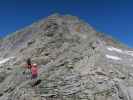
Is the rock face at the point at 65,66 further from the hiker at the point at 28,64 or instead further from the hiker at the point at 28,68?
the hiker at the point at 28,64

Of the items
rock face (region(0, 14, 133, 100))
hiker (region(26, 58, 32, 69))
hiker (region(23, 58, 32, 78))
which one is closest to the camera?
rock face (region(0, 14, 133, 100))

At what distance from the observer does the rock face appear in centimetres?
2452

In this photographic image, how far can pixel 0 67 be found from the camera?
114 feet

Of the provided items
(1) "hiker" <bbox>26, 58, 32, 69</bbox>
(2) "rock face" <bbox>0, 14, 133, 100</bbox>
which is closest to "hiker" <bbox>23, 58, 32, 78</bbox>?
(1) "hiker" <bbox>26, 58, 32, 69</bbox>

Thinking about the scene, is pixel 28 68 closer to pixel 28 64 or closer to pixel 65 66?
pixel 28 64

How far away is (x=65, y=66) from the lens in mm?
28234

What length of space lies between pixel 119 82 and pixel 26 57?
1424 cm

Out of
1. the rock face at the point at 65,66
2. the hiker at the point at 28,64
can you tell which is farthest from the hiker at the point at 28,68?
the rock face at the point at 65,66

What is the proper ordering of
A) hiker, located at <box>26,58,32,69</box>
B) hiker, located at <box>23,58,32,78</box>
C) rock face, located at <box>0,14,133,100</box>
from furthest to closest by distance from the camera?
hiker, located at <box>26,58,32,69</box>
hiker, located at <box>23,58,32,78</box>
rock face, located at <box>0,14,133,100</box>

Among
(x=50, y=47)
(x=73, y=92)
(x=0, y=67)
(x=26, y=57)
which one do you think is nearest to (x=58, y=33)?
(x=50, y=47)

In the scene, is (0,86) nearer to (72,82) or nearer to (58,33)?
(72,82)


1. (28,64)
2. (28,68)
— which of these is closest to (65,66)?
(28,68)

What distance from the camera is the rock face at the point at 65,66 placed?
24516 millimetres

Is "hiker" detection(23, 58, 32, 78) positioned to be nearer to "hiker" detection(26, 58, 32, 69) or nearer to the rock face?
"hiker" detection(26, 58, 32, 69)
